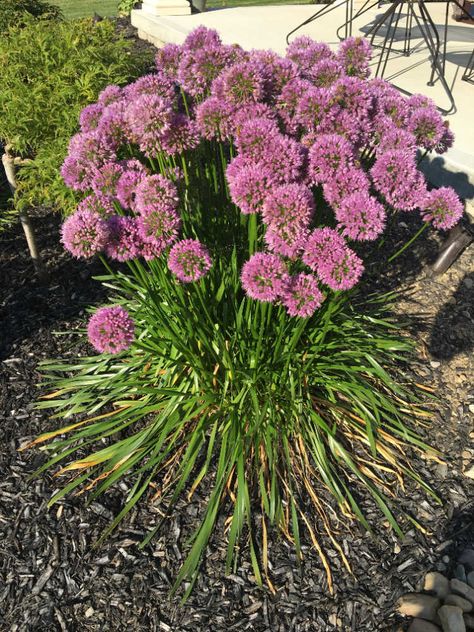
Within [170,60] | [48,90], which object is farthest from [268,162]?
[48,90]

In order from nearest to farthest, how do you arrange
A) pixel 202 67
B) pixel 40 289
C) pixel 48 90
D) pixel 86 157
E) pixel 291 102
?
pixel 86 157, pixel 291 102, pixel 202 67, pixel 40 289, pixel 48 90

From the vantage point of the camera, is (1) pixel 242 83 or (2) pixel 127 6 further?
(2) pixel 127 6

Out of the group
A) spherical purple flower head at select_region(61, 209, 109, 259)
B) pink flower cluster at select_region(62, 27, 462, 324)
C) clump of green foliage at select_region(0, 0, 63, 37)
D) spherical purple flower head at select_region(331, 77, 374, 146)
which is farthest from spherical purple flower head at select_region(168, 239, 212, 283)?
clump of green foliage at select_region(0, 0, 63, 37)

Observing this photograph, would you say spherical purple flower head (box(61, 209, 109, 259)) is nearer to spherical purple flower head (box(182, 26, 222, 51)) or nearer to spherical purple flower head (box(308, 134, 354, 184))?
spherical purple flower head (box(308, 134, 354, 184))

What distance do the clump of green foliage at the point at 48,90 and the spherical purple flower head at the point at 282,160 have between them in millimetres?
1995

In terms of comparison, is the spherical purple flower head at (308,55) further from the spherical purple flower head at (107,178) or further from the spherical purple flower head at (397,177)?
the spherical purple flower head at (107,178)

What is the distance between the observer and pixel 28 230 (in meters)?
3.68

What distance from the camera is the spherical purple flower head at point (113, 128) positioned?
2170 mm

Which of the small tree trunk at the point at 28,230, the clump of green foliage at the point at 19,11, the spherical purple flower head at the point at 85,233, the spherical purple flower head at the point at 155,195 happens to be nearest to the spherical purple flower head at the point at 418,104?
the spherical purple flower head at the point at 155,195

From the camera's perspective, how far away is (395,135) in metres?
2.21

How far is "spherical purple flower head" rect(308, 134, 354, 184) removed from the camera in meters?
1.97

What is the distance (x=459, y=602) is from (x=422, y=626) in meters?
0.22

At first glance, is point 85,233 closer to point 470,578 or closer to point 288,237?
point 288,237

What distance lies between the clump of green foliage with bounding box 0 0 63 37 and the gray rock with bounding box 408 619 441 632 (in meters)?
6.29
